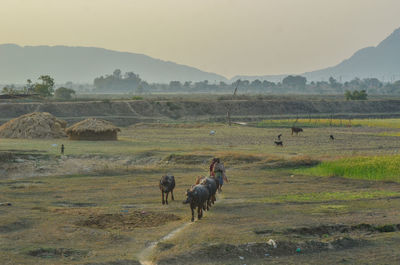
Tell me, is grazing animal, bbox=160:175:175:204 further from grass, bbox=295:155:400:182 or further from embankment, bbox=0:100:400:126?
embankment, bbox=0:100:400:126

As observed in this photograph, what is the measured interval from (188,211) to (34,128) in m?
41.2

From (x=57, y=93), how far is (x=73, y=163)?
131 metres

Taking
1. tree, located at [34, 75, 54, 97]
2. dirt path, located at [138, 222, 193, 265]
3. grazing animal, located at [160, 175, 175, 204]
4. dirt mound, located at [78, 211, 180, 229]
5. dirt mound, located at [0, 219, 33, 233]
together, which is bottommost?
dirt mound, located at [78, 211, 180, 229]

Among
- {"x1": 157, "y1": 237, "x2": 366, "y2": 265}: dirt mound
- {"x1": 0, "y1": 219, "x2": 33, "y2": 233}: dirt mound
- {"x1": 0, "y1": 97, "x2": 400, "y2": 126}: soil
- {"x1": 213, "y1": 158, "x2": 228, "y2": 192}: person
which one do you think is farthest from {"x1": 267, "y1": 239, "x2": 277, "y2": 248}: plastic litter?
{"x1": 0, "y1": 97, "x2": 400, "y2": 126}: soil

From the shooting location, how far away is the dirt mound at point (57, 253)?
16031mm

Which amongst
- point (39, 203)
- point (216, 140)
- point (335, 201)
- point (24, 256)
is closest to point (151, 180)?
point (39, 203)

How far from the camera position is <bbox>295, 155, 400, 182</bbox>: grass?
3145 centimetres

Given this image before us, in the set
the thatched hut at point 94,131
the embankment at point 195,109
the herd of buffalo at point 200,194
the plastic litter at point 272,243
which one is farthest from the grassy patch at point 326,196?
the embankment at point 195,109

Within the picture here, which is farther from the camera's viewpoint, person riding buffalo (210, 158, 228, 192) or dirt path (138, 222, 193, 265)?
person riding buffalo (210, 158, 228, 192)

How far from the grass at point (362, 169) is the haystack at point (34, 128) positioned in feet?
109

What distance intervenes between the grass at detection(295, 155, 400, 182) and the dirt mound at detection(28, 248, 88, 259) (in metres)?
19.6

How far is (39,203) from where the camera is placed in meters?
24.2

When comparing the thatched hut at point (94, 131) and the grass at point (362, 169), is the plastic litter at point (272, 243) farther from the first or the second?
the thatched hut at point (94, 131)

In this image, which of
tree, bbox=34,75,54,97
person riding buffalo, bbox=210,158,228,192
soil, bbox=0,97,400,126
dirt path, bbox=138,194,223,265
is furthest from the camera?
tree, bbox=34,75,54,97
